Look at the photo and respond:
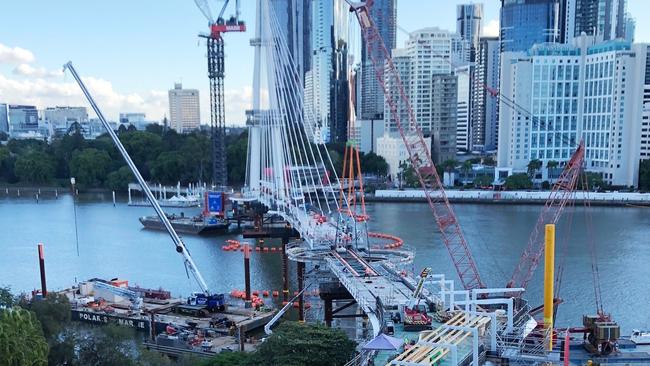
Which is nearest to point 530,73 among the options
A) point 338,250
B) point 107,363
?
point 338,250

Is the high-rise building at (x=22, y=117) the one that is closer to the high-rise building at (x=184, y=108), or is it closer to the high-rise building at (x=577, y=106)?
the high-rise building at (x=184, y=108)

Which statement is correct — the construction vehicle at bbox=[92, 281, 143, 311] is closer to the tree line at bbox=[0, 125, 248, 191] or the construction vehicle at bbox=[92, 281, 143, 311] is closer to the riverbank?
the riverbank

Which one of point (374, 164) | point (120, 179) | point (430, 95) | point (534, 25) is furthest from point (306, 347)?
point (534, 25)

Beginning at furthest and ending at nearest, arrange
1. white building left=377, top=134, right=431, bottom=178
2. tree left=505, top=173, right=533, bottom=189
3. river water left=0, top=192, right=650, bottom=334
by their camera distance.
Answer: white building left=377, top=134, right=431, bottom=178 → tree left=505, top=173, right=533, bottom=189 → river water left=0, top=192, right=650, bottom=334

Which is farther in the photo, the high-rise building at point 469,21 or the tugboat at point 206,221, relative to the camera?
the high-rise building at point 469,21

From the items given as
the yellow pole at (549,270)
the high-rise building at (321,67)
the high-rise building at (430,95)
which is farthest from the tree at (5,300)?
the high-rise building at (321,67)

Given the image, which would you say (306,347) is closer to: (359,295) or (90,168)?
(359,295)

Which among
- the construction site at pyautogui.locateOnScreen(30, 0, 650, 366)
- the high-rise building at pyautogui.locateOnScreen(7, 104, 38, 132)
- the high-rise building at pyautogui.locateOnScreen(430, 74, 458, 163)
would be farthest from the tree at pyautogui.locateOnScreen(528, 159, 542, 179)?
the high-rise building at pyautogui.locateOnScreen(7, 104, 38, 132)
